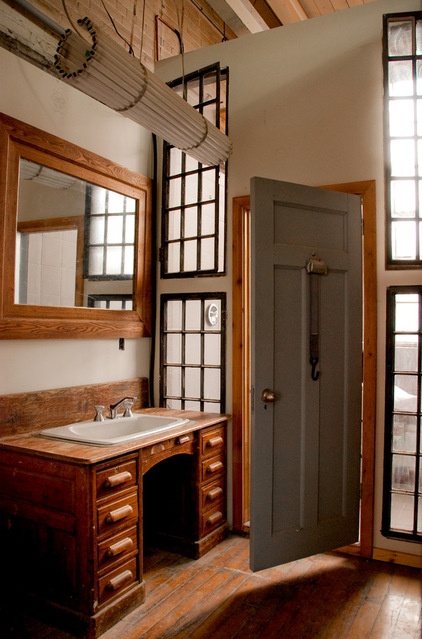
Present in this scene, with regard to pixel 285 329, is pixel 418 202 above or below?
above

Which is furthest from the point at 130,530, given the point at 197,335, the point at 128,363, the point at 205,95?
the point at 205,95

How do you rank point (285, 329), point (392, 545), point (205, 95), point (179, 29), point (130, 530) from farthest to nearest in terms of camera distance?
point (179, 29) < point (205, 95) < point (392, 545) < point (285, 329) < point (130, 530)

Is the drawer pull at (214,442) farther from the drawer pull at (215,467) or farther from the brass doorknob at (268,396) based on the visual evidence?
the brass doorknob at (268,396)

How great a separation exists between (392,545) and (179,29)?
4396 millimetres

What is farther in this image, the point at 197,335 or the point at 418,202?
the point at 197,335

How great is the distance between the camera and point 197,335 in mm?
3662

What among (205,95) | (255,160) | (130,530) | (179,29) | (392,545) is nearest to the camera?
(130,530)

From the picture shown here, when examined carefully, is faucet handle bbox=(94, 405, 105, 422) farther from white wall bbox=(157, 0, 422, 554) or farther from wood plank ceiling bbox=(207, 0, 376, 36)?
wood plank ceiling bbox=(207, 0, 376, 36)

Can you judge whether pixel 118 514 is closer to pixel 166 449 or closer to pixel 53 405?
pixel 166 449

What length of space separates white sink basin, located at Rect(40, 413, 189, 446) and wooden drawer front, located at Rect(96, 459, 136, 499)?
126 millimetres

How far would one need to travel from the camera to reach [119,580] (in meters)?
2.38

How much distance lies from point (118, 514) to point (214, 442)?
1034 mm

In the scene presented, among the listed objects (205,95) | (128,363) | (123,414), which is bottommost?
(123,414)

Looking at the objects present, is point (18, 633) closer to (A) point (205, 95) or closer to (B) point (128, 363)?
(B) point (128, 363)
